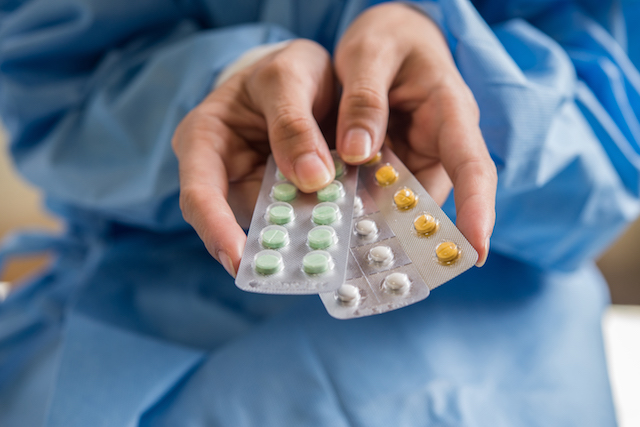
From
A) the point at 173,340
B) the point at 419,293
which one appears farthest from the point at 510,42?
the point at 173,340

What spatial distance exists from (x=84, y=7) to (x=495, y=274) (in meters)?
0.54

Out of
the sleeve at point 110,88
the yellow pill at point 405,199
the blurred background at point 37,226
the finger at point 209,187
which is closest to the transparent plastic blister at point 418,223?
the yellow pill at point 405,199

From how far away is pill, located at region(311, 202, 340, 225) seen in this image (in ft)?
1.15

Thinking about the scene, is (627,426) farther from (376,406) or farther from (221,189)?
(221,189)

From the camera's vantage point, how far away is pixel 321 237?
0.34 meters

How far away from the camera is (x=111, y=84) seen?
0.59m

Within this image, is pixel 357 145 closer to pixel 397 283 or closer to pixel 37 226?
pixel 397 283

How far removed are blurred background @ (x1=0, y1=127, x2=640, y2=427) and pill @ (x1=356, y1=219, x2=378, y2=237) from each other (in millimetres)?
361

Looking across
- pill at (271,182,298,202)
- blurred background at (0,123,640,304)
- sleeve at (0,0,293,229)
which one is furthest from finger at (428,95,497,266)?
blurred background at (0,123,640,304)

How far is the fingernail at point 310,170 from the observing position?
35 centimetres

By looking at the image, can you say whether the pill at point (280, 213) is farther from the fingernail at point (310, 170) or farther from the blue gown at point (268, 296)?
the blue gown at point (268, 296)

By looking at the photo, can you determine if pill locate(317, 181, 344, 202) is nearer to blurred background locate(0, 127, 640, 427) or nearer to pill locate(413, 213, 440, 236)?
pill locate(413, 213, 440, 236)

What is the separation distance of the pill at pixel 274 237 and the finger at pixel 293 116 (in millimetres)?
38

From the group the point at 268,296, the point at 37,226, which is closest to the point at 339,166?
the point at 268,296
